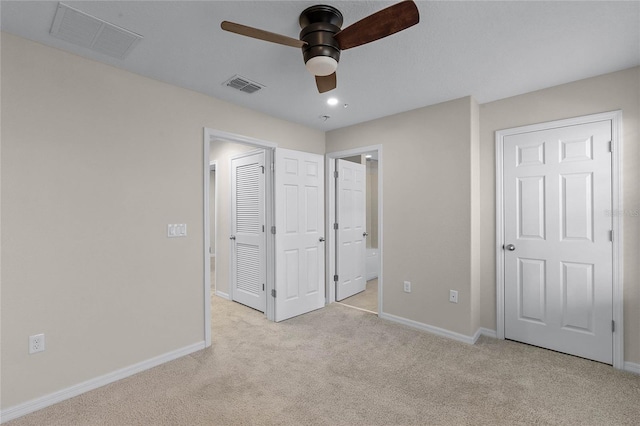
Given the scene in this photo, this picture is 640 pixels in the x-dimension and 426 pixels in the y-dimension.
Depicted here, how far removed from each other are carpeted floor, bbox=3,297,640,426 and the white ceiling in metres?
2.40

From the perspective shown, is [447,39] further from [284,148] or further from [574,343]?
[574,343]

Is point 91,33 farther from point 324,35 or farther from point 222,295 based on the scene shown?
point 222,295

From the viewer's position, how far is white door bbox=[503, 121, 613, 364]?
101 inches

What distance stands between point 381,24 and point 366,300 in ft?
12.1

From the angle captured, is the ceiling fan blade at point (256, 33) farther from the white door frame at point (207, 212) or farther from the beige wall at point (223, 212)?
the beige wall at point (223, 212)

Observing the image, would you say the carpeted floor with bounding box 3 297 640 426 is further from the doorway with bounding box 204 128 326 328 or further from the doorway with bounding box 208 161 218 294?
the doorway with bounding box 208 161 218 294

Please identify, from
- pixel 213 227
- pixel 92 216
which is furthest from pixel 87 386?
pixel 213 227

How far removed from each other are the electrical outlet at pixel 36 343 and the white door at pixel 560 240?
12.7 feet

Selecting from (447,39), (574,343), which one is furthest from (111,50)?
(574,343)

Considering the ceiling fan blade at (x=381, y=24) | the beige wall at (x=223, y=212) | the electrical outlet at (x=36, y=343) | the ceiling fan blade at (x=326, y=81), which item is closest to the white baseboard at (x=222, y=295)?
the beige wall at (x=223, y=212)

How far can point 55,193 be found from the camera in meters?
2.10

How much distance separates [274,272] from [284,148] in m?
1.49

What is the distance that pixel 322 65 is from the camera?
1706 mm

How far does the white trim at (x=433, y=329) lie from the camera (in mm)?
2977
